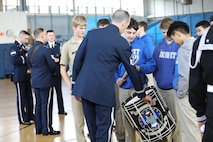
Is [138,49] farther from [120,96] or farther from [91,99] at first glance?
[91,99]

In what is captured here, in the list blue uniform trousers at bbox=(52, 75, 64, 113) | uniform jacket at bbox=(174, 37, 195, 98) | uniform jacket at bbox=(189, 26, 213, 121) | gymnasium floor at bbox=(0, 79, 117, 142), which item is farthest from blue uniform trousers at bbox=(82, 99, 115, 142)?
blue uniform trousers at bbox=(52, 75, 64, 113)

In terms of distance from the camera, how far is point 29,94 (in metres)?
6.69

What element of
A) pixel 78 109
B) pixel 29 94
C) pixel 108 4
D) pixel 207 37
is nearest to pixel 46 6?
pixel 108 4

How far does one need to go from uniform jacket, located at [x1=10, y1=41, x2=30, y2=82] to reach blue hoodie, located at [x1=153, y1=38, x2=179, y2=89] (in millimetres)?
2993

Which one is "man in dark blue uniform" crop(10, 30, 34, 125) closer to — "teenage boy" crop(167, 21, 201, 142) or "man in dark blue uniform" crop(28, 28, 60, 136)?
"man in dark blue uniform" crop(28, 28, 60, 136)

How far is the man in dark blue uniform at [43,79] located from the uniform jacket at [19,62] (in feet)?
2.64

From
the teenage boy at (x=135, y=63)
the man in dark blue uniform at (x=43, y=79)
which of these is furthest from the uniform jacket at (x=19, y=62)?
the teenage boy at (x=135, y=63)

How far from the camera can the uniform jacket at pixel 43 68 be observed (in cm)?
551

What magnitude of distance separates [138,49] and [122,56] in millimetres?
1022

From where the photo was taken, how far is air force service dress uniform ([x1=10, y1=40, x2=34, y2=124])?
6438 millimetres

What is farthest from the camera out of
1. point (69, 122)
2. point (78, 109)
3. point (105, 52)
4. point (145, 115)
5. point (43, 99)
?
point (69, 122)

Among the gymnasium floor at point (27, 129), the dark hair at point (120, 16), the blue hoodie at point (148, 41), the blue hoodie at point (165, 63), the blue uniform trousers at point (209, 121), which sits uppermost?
the dark hair at point (120, 16)

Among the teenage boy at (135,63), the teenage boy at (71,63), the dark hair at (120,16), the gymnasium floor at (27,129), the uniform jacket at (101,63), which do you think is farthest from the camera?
the gymnasium floor at (27,129)

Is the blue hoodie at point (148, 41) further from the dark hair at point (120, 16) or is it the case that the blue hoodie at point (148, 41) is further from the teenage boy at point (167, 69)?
the dark hair at point (120, 16)
